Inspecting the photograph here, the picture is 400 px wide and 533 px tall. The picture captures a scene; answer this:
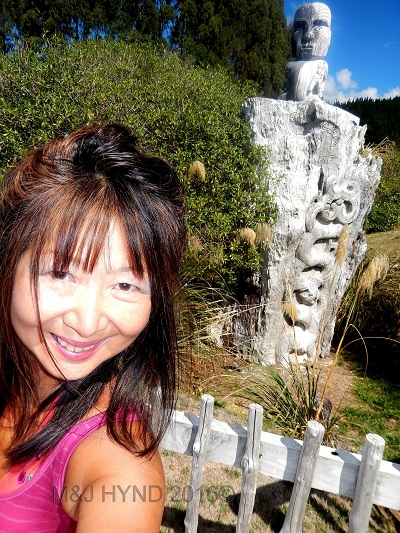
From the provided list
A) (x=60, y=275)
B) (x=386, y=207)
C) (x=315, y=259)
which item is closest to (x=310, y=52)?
(x=315, y=259)

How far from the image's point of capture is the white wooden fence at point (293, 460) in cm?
158

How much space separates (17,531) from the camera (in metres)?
0.88

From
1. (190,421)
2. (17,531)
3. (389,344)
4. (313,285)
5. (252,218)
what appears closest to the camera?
(17,531)

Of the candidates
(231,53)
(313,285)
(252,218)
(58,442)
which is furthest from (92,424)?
(231,53)

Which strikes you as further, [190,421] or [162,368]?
[190,421]

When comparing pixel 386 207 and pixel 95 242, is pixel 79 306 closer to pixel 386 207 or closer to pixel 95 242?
pixel 95 242

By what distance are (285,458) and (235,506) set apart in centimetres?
97

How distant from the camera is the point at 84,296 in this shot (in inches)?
33.1

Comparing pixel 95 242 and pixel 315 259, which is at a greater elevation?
pixel 95 242

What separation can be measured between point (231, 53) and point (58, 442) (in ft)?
42.6

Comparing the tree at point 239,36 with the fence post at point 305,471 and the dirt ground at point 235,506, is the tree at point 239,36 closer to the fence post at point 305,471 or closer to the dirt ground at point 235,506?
the dirt ground at point 235,506

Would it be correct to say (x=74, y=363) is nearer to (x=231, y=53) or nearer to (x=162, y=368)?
(x=162, y=368)

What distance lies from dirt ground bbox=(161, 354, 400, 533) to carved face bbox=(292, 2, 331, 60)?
3782 millimetres

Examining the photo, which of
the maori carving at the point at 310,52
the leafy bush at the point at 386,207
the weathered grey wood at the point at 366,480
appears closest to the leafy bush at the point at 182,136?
the maori carving at the point at 310,52
